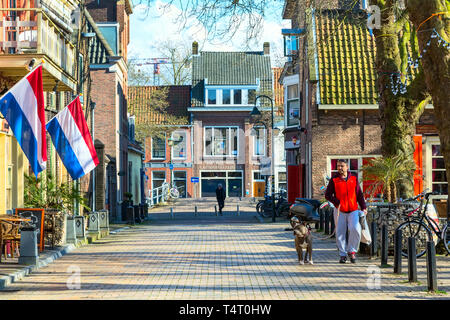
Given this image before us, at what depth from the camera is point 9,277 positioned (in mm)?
11305

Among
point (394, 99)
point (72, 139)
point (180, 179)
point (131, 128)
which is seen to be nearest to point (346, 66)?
point (394, 99)

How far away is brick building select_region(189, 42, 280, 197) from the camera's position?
209ft

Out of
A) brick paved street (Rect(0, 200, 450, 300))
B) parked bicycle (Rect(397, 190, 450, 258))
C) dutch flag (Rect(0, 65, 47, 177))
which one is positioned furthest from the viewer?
parked bicycle (Rect(397, 190, 450, 258))

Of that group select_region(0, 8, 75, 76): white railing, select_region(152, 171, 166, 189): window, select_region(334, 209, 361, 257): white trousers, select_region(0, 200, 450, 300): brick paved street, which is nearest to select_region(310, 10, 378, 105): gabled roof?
select_region(0, 200, 450, 300): brick paved street

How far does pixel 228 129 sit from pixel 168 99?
5885mm

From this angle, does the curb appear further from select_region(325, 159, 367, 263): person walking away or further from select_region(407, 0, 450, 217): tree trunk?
select_region(407, 0, 450, 217): tree trunk

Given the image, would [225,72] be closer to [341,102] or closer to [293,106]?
[293,106]

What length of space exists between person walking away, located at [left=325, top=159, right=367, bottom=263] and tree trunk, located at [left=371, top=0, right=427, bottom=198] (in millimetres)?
3325

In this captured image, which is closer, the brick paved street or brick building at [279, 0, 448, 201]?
the brick paved street

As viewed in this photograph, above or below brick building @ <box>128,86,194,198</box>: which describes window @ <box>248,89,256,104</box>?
above

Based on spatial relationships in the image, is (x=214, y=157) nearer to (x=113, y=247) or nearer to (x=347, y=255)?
(x=113, y=247)

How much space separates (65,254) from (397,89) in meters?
8.35

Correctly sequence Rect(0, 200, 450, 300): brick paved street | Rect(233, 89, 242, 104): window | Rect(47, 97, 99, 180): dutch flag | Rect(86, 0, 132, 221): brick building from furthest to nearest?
Rect(233, 89, 242, 104): window, Rect(86, 0, 132, 221): brick building, Rect(47, 97, 99, 180): dutch flag, Rect(0, 200, 450, 300): brick paved street

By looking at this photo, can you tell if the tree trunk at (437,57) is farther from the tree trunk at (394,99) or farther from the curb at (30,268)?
the curb at (30,268)
